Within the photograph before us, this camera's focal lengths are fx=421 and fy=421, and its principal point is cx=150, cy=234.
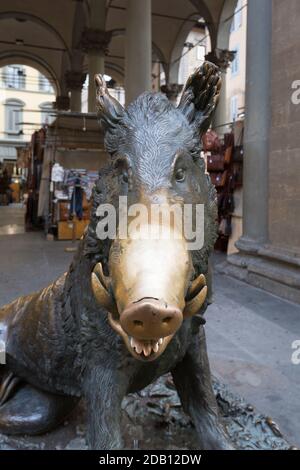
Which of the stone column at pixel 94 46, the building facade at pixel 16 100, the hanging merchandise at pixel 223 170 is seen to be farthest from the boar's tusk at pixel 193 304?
the building facade at pixel 16 100

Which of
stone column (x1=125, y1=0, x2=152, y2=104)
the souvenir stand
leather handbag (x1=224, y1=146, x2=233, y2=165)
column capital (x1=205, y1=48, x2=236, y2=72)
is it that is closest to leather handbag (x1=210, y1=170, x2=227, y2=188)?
leather handbag (x1=224, y1=146, x2=233, y2=165)

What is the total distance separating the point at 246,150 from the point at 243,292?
2.18 meters

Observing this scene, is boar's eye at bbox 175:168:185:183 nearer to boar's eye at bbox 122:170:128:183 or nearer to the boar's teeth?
boar's eye at bbox 122:170:128:183

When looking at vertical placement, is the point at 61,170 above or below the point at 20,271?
above

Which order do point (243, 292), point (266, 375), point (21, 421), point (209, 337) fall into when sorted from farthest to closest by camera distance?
point (243, 292), point (209, 337), point (266, 375), point (21, 421)

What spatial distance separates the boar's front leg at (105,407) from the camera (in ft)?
4.26

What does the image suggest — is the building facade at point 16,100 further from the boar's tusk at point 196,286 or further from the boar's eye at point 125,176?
the boar's tusk at point 196,286

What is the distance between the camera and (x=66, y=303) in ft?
4.95

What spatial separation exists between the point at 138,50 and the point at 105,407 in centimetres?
763

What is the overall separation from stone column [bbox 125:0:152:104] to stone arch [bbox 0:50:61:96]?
14799 mm

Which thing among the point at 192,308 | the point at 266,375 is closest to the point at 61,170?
the point at 266,375

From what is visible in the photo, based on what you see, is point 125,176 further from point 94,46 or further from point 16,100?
point 16,100

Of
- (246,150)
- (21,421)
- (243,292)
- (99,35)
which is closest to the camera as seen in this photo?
(21,421)
